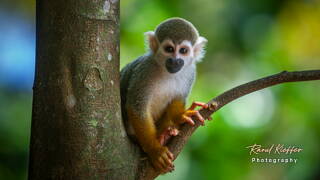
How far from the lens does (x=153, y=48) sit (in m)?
3.49

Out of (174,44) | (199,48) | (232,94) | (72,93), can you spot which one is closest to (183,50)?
(174,44)

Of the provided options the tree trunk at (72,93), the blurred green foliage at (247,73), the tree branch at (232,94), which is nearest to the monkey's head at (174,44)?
the tree branch at (232,94)

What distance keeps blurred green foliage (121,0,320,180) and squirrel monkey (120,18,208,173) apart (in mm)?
969

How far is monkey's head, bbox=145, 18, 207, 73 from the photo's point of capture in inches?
130

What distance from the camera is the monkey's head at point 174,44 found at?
331cm

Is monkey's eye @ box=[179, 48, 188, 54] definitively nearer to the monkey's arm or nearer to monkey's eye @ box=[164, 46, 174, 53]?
monkey's eye @ box=[164, 46, 174, 53]

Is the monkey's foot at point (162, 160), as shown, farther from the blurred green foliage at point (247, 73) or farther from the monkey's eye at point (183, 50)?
the blurred green foliage at point (247, 73)

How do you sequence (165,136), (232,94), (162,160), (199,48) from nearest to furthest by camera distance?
1. (232,94)
2. (162,160)
3. (165,136)
4. (199,48)

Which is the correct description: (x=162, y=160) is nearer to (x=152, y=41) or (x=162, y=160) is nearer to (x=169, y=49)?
(x=169, y=49)

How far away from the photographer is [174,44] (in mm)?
3318

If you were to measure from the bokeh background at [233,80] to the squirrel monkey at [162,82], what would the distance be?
0.96 m

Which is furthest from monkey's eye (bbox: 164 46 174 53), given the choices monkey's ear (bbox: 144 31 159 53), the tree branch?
the tree branch

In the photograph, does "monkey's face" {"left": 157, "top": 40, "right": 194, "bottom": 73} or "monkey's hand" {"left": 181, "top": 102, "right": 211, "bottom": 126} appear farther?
"monkey's face" {"left": 157, "top": 40, "right": 194, "bottom": 73}

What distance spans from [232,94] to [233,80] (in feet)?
9.42
